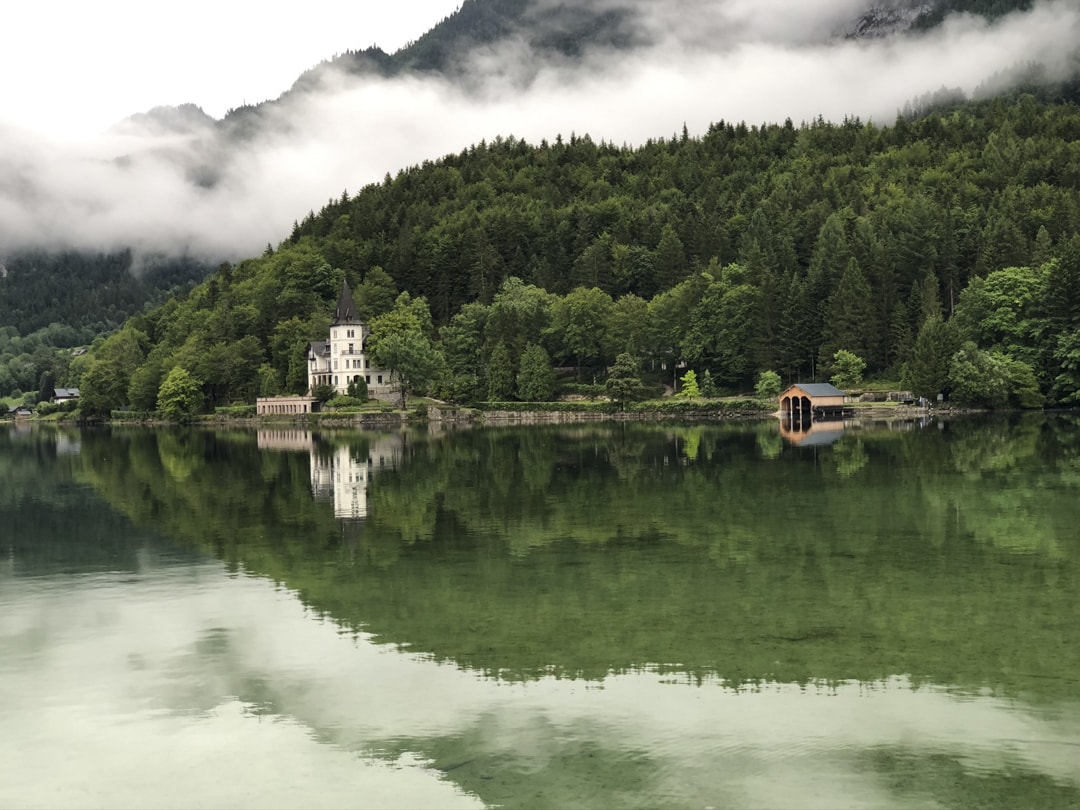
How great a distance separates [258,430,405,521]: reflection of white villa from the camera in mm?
40188

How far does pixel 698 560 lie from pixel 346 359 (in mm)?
120019

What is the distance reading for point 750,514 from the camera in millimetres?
32500

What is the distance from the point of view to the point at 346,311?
144000 millimetres

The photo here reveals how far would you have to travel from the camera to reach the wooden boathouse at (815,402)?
100125 millimetres

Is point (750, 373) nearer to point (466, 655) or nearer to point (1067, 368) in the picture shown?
point (1067, 368)

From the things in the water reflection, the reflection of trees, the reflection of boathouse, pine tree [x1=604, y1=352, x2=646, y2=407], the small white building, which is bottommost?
the water reflection

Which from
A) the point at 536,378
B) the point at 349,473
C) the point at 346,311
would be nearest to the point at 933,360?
the point at 536,378

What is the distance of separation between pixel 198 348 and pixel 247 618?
449 feet

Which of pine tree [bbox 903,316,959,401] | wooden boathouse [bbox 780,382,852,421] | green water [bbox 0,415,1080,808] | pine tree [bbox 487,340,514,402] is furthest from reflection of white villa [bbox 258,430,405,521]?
pine tree [bbox 903,316,959,401]

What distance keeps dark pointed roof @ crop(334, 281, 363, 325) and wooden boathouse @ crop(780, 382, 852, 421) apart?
210 ft

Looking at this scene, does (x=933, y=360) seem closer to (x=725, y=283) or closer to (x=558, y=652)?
(x=725, y=283)

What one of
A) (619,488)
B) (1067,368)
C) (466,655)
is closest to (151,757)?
(466,655)

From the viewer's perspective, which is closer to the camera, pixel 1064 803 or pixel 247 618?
pixel 1064 803

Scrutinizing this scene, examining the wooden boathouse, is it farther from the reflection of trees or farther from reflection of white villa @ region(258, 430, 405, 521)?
the reflection of trees
